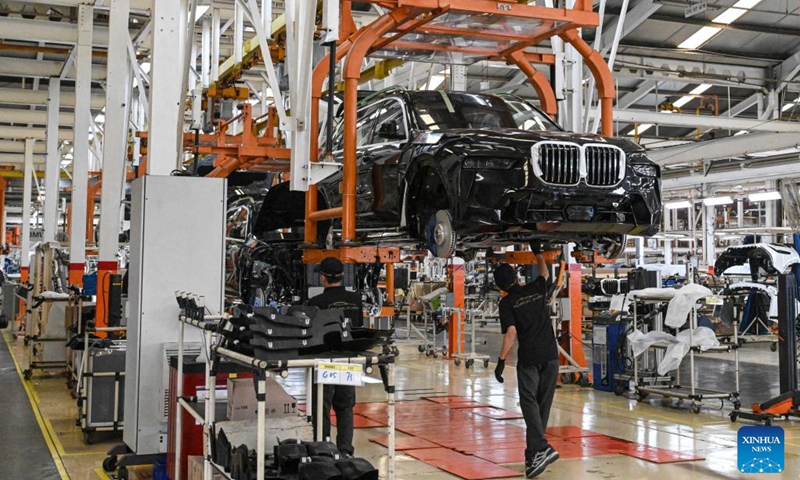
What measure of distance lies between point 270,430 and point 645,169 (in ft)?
11.7

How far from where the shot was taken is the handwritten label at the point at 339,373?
346cm

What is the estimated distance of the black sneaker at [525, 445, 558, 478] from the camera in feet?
19.0

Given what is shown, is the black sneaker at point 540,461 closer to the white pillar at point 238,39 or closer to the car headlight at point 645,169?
the car headlight at point 645,169

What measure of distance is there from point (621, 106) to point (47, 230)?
1239 centimetres

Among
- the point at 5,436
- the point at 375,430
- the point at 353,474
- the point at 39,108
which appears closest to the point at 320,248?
the point at 375,430

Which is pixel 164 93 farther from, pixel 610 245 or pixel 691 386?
pixel 691 386

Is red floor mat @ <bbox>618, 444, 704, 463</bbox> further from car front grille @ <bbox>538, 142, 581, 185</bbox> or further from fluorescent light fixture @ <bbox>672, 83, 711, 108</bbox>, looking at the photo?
fluorescent light fixture @ <bbox>672, 83, 711, 108</bbox>

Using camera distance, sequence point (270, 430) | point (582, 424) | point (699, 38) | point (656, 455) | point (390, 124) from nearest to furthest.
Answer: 1. point (270, 430)
2. point (656, 455)
3. point (390, 124)
4. point (582, 424)
5. point (699, 38)

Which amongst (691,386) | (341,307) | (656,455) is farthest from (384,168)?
(691,386)

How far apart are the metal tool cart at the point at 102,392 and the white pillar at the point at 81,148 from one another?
5065mm

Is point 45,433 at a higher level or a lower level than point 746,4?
lower

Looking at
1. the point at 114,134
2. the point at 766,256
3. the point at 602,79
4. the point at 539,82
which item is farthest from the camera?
the point at 766,256

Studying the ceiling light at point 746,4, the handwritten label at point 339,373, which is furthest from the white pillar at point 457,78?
the handwritten label at point 339,373

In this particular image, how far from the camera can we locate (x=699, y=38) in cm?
1584
